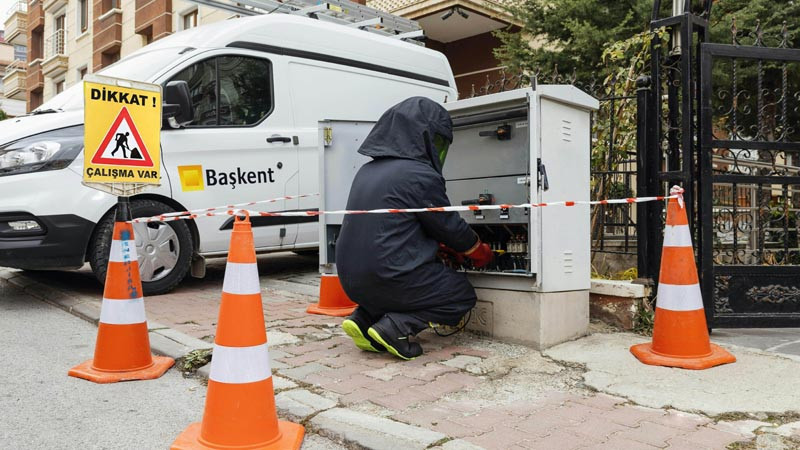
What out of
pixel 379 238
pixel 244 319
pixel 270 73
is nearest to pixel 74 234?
pixel 270 73

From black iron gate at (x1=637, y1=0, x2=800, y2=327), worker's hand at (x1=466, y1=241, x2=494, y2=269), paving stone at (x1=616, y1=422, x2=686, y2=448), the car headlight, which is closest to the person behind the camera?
paving stone at (x1=616, y1=422, x2=686, y2=448)

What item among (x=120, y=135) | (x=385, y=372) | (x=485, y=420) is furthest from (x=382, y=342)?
(x=120, y=135)

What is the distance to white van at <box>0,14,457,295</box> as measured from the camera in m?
5.16

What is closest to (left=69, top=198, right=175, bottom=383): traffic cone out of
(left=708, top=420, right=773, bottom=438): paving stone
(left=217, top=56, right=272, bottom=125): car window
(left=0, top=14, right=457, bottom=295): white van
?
(left=0, top=14, right=457, bottom=295): white van

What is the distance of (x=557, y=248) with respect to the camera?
4203mm

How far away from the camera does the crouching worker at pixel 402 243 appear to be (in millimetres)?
3828

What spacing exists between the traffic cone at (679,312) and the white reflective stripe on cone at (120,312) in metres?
3.01

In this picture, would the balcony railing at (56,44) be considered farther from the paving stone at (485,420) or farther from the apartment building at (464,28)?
the paving stone at (485,420)

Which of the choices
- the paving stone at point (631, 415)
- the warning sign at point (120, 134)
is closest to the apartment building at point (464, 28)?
the warning sign at point (120, 134)

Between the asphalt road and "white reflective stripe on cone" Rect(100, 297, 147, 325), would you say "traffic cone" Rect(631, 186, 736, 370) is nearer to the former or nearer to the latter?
the asphalt road

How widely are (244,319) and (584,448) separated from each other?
1499mm

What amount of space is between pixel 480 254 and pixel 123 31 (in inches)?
873

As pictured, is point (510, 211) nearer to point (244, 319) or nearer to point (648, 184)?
point (648, 184)

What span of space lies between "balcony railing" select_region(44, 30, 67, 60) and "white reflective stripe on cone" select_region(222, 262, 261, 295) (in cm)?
2887
